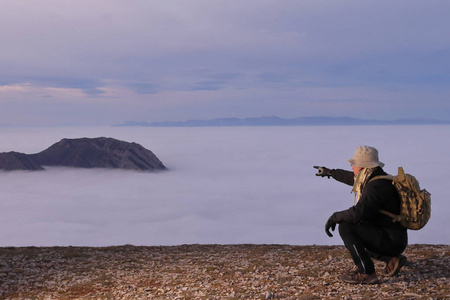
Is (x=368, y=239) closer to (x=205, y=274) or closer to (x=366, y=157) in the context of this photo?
(x=366, y=157)

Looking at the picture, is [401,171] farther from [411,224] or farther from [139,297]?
[139,297]

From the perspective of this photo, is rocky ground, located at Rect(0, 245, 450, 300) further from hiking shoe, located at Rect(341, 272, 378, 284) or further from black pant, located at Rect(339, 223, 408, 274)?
black pant, located at Rect(339, 223, 408, 274)

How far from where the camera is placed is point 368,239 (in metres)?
11.0

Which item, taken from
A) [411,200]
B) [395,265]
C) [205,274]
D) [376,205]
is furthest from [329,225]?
[205,274]

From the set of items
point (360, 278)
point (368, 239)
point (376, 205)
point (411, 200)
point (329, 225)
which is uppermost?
point (411, 200)

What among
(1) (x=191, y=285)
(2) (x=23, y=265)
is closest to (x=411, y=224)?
(1) (x=191, y=285)

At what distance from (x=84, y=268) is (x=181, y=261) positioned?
12.5 ft

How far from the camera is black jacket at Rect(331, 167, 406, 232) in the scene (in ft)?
33.7

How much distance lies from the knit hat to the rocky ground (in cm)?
A: 304

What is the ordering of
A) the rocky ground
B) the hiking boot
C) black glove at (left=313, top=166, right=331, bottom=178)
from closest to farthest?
1. the rocky ground
2. the hiking boot
3. black glove at (left=313, top=166, right=331, bottom=178)

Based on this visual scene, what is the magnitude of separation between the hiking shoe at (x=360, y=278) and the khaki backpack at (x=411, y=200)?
1.77 meters

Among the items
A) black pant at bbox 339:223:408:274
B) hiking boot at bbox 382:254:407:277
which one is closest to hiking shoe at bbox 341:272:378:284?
black pant at bbox 339:223:408:274

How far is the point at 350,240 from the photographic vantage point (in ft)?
36.1

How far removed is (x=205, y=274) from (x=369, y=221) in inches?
233
